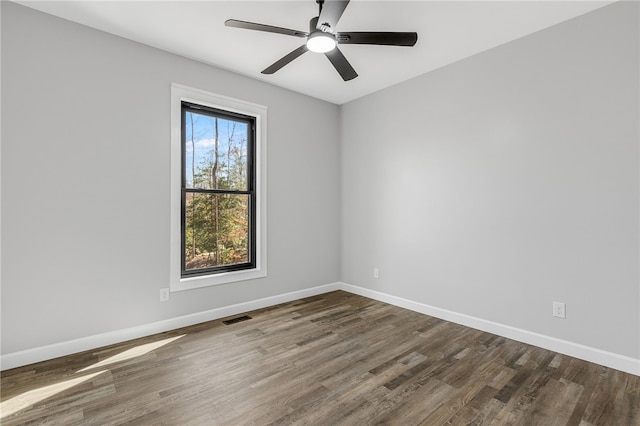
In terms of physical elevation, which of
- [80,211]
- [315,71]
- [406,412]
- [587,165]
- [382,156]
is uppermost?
[315,71]

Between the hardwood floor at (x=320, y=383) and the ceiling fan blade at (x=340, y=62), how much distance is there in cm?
235

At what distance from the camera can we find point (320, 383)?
2.10 meters

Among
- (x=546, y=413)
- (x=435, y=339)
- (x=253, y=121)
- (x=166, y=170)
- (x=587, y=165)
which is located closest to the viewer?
(x=546, y=413)

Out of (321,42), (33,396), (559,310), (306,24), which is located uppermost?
(306,24)

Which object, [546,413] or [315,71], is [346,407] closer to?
[546,413]

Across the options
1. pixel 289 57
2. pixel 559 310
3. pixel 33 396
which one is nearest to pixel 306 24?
pixel 289 57

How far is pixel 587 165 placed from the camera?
2432 mm

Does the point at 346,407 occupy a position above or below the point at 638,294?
below

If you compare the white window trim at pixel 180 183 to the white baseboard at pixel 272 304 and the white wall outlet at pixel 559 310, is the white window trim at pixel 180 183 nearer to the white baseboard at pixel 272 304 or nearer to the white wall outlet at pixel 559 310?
the white baseboard at pixel 272 304

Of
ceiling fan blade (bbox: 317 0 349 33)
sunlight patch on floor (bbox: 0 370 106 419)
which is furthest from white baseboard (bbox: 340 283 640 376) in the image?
sunlight patch on floor (bbox: 0 370 106 419)

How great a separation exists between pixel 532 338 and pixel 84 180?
402 cm

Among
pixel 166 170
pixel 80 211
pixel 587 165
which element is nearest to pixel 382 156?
pixel 587 165

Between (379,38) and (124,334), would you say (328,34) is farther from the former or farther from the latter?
(124,334)

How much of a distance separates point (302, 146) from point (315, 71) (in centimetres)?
98
